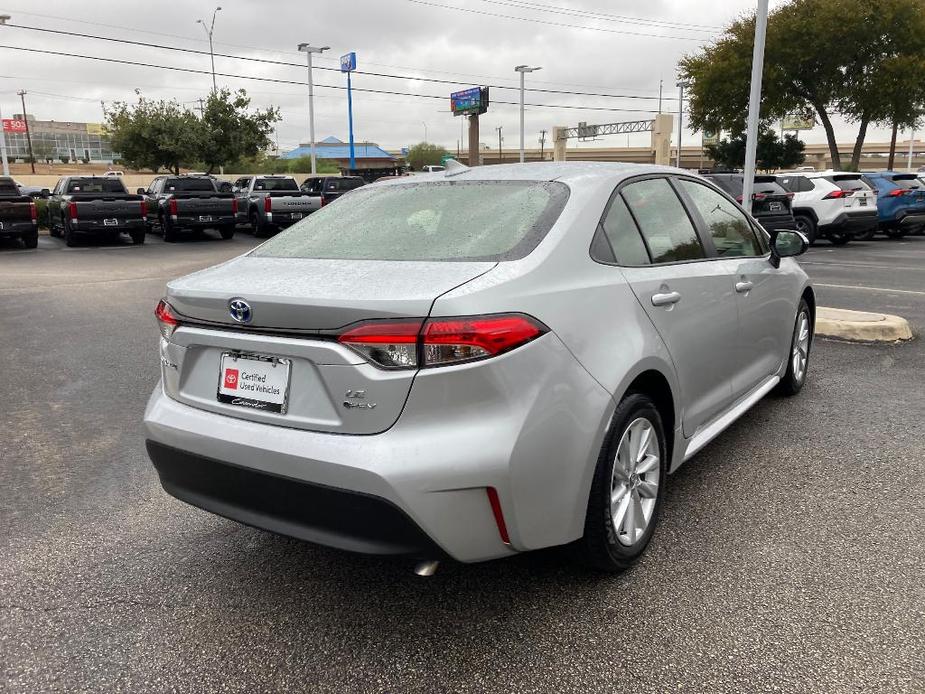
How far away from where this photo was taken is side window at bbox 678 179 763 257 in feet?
13.5

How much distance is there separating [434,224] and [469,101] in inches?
2413

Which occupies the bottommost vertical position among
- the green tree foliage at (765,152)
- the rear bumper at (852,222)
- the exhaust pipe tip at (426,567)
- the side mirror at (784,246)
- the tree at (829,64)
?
the exhaust pipe tip at (426,567)

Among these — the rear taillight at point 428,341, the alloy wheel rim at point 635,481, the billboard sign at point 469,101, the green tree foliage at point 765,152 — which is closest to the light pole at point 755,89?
the alloy wheel rim at point 635,481

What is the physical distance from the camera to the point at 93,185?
20.2m

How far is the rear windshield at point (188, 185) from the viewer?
21.7 meters

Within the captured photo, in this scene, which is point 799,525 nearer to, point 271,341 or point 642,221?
point 642,221

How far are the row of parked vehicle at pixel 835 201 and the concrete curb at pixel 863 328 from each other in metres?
8.79

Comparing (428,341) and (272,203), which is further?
(272,203)

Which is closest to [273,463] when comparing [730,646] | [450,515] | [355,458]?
[355,458]

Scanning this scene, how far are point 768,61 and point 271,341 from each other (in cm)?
3180

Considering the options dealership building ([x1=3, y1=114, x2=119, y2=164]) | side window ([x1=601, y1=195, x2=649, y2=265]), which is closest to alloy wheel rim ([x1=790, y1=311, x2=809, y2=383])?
side window ([x1=601, y1=195, x2=649, y2=265])

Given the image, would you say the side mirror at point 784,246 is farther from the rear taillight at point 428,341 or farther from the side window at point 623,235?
the rear taillight at point 428,341

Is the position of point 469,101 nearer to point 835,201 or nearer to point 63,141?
point 835,201

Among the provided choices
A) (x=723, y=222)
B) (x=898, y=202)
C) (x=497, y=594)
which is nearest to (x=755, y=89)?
(x=723, y=222)
